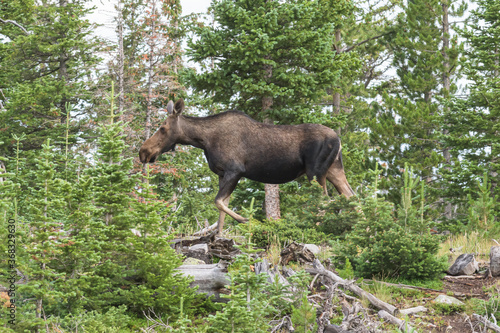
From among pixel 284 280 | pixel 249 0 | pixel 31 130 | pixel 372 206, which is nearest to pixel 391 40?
pixel 249 0

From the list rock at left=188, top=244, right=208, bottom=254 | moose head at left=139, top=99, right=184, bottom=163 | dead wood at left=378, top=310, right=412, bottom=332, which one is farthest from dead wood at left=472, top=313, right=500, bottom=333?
moose head at left=139, top=99, right=184, bottom=163

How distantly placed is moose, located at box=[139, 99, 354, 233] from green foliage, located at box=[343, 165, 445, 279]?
2921 millimetres

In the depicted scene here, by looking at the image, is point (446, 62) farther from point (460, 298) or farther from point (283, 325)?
point (283, 325)

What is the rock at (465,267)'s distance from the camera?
6961 millimetres

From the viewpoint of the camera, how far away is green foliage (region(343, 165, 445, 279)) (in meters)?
6.21

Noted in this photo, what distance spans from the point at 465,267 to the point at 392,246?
148cm

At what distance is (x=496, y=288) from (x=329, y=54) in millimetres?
9498

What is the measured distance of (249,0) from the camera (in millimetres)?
14484

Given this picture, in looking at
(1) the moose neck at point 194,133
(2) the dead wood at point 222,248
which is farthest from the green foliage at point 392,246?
(1) the moose neck at point 194,133

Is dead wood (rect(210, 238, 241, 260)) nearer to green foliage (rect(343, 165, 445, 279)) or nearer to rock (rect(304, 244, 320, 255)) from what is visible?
rock (rect(304, 244, 320, 255))

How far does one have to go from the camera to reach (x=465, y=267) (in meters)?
6.95

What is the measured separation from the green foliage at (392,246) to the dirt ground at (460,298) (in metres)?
0.31

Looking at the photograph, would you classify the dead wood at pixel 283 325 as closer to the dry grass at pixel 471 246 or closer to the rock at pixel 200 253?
the rock at pixel 200 253

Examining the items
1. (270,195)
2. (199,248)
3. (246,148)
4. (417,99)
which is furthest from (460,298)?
(417,99)
